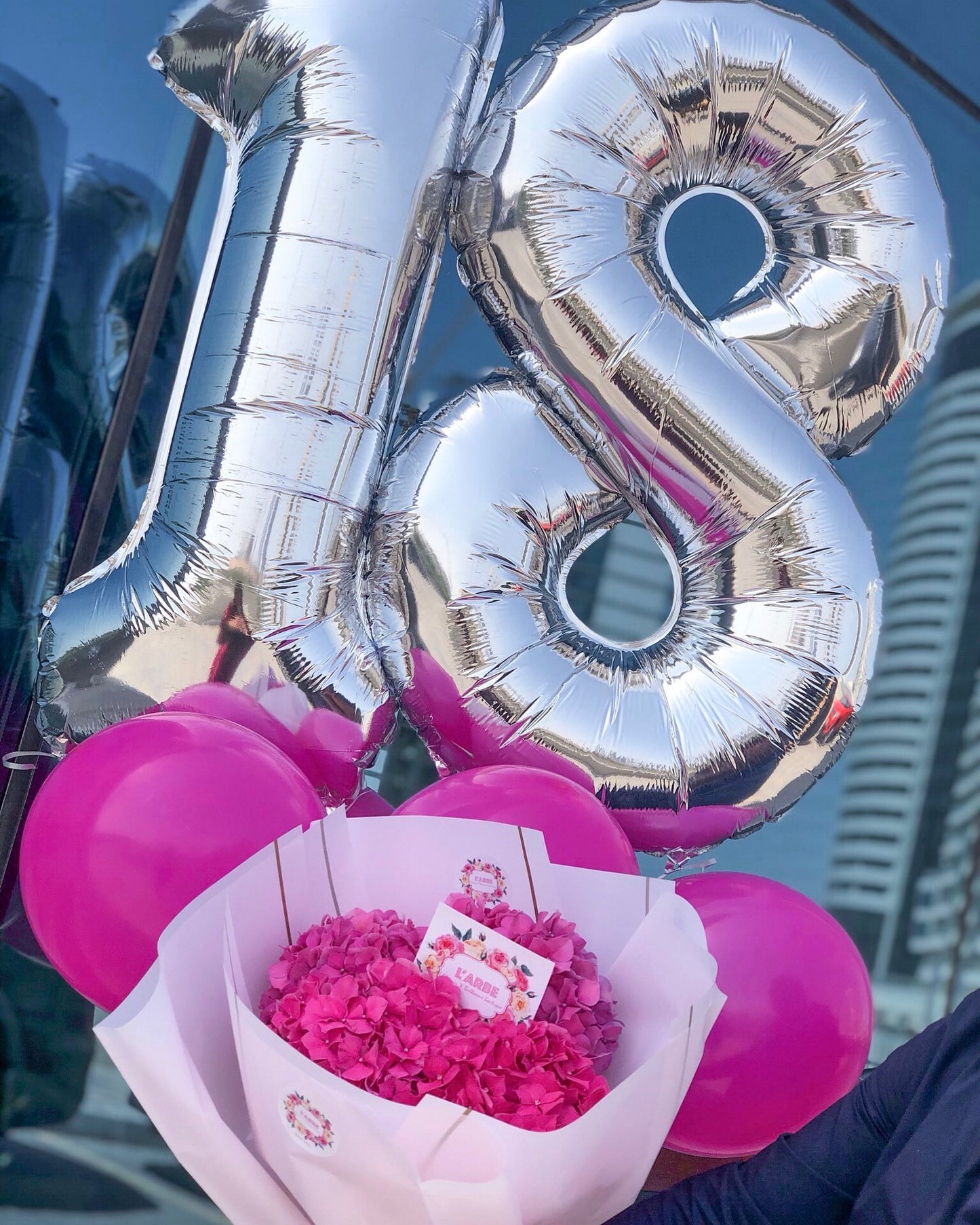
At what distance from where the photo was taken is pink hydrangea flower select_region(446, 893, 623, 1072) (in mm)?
681

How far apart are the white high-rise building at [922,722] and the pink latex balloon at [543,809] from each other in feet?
4.15

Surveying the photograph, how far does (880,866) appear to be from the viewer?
2162 mm

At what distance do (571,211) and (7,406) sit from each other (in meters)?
0.83

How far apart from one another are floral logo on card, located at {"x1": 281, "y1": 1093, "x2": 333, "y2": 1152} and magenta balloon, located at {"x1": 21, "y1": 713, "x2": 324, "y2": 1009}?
309 millimetres

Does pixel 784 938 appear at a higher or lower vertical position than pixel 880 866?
higher

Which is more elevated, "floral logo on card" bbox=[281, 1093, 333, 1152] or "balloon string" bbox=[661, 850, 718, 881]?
"floral logo on card" bbox=[281, 1093, 333, 1152]

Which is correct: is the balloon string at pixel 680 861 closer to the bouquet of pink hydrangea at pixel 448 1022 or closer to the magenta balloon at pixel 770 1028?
the magenta balloon at pixel 770 1028

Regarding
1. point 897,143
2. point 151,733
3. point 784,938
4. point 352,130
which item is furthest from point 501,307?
point 784,938

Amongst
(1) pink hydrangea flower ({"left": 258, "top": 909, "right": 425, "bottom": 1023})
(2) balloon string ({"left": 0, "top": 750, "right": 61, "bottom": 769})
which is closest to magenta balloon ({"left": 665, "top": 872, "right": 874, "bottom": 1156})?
(1) pink hydrangea flower ({"left": 258, "top": 909, "right": 425, "bottom": 1023})

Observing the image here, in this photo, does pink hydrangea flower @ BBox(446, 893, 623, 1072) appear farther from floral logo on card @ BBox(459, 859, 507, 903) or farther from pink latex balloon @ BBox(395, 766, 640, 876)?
pink latex balloon @ BBox(395, 766, 640, 876)

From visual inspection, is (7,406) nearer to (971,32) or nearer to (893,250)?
(893,250)

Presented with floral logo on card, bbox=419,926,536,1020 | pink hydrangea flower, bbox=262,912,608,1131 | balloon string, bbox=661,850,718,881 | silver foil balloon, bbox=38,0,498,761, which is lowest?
balloon string, bbox=661,850,718,881

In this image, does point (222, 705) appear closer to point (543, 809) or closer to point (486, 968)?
point (543, 809)

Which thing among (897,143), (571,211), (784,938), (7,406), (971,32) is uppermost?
(971,32)
